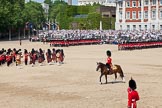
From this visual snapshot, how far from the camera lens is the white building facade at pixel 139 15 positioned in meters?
110

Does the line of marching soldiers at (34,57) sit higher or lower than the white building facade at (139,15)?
lower

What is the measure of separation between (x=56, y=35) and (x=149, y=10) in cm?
4044

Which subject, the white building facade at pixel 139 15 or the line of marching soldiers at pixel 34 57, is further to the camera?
the white building facade at pixel 139 15

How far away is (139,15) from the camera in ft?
378

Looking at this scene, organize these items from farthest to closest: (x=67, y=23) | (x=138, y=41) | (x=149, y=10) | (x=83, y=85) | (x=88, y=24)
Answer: (x=67, y=23), (x=88, y=24), (x=149, y=10), (x=138, y=41), (x=83, y=85)

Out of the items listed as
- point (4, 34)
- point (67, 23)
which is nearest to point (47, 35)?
point (4, 34)

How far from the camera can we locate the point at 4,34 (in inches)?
4646

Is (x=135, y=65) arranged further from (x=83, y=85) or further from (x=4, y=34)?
(x=4, y=34)

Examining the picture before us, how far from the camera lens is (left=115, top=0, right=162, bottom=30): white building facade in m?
110

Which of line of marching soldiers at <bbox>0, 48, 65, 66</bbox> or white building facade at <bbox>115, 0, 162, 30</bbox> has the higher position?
white building facade at <bbox>115, 0, 162, 30</bbox>

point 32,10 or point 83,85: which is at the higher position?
point 32,10

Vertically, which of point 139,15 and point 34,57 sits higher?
point 139,15

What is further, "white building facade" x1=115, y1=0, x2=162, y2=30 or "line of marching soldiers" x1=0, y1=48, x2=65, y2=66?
"white building facade" x1=115, y1=0, x2=162, y2=30

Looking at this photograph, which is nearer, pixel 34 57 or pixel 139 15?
pixel 34 57
